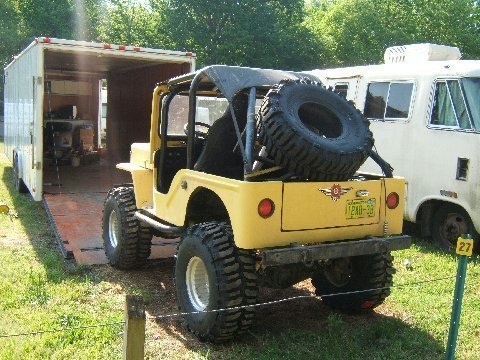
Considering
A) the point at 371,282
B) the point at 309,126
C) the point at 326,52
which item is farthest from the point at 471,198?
the point at 326,52

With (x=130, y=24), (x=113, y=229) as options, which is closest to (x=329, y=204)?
(x=113, y=229)

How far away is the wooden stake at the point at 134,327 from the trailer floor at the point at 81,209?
388 cm

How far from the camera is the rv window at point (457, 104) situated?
762cm

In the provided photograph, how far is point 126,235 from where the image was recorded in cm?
626

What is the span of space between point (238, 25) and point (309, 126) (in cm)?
2428

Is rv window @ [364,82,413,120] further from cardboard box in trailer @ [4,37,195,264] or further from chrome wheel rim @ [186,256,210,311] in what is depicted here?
chrome wheel rim @ [186,256,210,311]

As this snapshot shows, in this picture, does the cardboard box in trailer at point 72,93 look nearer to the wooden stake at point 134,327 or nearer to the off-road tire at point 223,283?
the off-road tire at point 223,283

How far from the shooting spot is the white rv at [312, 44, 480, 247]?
25.1ft

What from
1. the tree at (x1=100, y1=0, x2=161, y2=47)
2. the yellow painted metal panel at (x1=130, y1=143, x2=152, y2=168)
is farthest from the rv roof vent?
the tree at (x1=100, y1=0, x2=161, y2=47)

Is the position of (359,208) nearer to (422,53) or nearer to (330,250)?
(330,250)

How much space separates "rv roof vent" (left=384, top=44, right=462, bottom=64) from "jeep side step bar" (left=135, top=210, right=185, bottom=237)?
582cm

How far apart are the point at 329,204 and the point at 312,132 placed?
612mm

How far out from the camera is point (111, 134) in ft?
54.4

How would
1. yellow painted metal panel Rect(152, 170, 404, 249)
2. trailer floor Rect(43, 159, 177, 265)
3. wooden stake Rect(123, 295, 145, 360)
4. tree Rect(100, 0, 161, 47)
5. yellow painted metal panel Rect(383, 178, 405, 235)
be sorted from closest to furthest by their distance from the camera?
1. wooden stake Rect(123, 295, 145, 360)
2. yellow painted metal panel Rect(152, 170, 404, 249)
3. yellow painted metal panel Rect(383, 178, 405, 235)
4. trailer floor Rect(43, 159, 177, 265)
5. tree Rect(100, 0, 161, 47)
